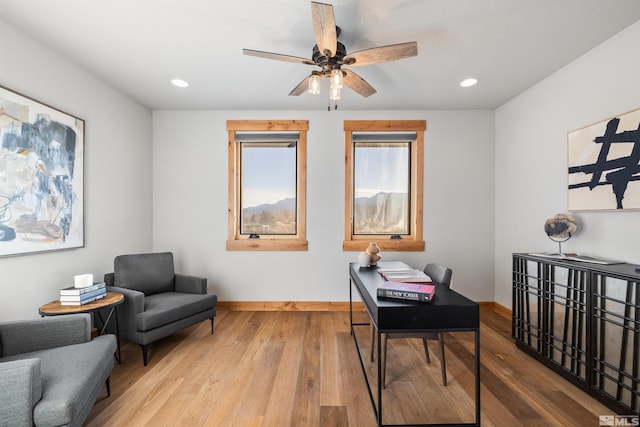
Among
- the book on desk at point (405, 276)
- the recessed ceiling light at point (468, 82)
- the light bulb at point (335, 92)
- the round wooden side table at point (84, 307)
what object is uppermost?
the recessed ceiling light at point (468, 82)

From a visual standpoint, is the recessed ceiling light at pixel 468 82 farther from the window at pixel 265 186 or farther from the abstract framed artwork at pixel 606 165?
the window at pixel 265 186

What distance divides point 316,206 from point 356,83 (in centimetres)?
180

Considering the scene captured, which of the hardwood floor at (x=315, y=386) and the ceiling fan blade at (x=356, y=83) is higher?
the ceiling fan blade at (x=356, y=83)

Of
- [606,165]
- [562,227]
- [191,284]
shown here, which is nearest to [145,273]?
[191,284]

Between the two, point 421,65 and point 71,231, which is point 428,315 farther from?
point 71,231

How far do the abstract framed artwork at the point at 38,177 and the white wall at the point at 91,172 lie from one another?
10 cm

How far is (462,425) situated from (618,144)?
93.2 inches

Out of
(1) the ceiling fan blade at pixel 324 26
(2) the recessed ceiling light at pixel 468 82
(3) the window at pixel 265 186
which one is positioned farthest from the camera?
(3) the window at pixel 265 186

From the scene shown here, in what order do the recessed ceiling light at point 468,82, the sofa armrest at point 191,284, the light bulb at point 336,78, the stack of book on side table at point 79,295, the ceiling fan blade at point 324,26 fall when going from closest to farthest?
the ceiling fan blade at point 324,26
the light bulb at point 336,78
the stack of book on side table at point 79,295
the recessed ceiling light at point 468,82
the sofa armrest at point 191,284

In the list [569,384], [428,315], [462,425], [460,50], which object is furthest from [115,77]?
[569,384]

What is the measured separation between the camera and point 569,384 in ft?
6.83

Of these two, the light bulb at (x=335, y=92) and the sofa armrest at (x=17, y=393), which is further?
the light bulb at (x=335, y=92)

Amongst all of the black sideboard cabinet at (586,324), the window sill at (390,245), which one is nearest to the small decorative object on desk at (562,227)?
the black sideboard cabinet at (586,324)

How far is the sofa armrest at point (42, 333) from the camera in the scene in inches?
66.3
